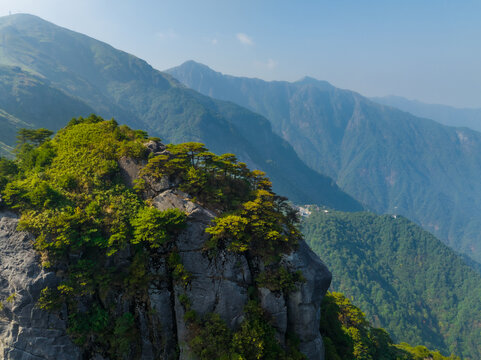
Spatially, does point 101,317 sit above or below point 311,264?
below

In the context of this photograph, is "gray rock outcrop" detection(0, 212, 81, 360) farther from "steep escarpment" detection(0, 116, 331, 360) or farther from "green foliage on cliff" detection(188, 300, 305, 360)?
"green foliage on cliff" detection(188, 300, 305, 360)

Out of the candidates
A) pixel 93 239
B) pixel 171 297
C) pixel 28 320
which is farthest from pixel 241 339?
pixel 28 320

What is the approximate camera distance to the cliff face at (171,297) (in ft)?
64.9

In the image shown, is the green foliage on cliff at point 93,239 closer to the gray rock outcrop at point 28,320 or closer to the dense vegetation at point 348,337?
the gray rock outcrop at point 28,320

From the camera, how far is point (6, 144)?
134 meters

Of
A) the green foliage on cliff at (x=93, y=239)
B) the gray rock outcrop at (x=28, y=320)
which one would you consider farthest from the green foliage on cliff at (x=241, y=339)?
the gray rock outcrop at (x=28, y=320)

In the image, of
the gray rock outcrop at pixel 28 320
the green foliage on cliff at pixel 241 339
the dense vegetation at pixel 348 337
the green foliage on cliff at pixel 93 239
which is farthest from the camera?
the dense vegetation at pixel 348 337

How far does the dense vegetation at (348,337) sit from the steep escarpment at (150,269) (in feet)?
33.9

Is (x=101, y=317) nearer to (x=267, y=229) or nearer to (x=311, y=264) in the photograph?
(x=267, y=229)

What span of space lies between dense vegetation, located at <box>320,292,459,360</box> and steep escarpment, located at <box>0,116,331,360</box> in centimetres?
1034

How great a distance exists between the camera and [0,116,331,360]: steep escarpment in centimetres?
2019

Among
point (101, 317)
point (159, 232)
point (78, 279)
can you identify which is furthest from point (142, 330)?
point (159, 232)

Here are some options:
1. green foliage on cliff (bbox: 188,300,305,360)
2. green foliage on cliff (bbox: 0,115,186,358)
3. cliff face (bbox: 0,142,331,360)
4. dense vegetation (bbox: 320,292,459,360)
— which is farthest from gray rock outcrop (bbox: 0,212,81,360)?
dense vegetation (bbox: 320,292,459,360)

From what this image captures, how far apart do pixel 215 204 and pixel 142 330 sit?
42.0 ft
